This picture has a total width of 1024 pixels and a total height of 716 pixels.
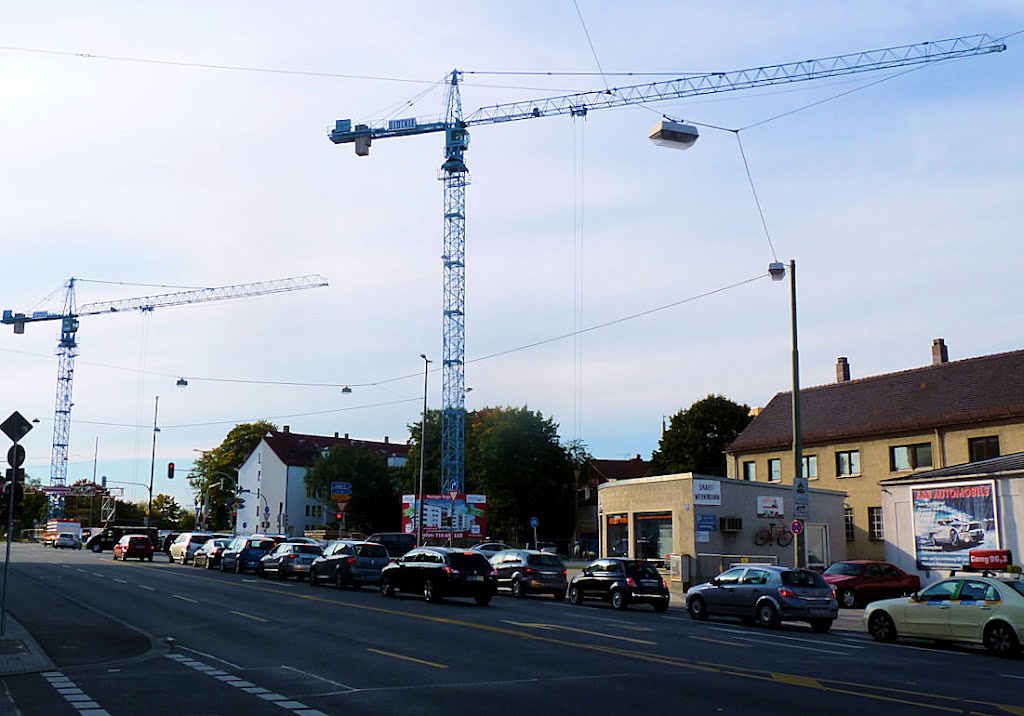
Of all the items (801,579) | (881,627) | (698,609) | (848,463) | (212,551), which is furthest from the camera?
(848,463)

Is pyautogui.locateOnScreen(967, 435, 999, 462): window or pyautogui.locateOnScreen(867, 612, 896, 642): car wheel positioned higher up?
Answer: pyautogui.locateOnScreen(967, 435, 999, 462): window

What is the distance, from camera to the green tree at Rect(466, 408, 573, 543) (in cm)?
8331

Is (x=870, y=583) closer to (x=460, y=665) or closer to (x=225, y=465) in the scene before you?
(x=460, y=665)

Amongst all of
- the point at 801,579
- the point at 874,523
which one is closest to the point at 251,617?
the point at 801,579

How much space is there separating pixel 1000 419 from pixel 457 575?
28.0 metres

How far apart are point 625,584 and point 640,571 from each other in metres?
0.60

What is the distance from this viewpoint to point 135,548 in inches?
2259

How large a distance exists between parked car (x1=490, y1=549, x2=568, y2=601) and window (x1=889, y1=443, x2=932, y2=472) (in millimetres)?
21773

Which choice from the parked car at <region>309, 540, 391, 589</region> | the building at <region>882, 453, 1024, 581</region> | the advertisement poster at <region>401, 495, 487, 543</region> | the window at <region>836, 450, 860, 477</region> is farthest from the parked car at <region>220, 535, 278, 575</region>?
the window at <region>836, 450, 860, 477</region>

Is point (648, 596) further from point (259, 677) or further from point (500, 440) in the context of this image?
point (500, 440)

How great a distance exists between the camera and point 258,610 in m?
24.7

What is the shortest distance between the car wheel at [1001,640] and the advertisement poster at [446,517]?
150ft

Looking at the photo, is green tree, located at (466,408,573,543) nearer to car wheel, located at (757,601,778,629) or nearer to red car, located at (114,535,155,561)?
red car, located at (114,535,155,561)

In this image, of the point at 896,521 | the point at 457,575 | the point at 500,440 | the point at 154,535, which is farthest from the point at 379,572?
the point at 154,535
